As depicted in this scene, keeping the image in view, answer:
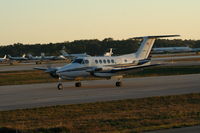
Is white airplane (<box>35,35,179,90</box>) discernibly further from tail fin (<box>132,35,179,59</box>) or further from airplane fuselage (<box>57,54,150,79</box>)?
tail fin (<box>132,35,179,59</box>)

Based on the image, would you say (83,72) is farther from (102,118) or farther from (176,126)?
(176,126)

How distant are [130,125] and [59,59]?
119668 mm

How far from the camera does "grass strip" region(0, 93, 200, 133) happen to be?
1630cm

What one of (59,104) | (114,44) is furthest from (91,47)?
(59,104)

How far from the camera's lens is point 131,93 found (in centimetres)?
2925

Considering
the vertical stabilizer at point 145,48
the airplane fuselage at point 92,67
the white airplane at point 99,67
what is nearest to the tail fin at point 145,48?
the vertical stabilizer at point 145,48

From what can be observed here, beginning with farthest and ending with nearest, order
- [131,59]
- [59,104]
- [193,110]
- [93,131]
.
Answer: [131,59] < [59,104] < [193,110] < [93,131]

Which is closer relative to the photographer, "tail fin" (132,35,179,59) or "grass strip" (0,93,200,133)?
"grass strip" (0,93,200,133)

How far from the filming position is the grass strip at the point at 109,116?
16.3 metres

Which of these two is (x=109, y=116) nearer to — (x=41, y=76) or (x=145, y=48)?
(x=145, y=48)

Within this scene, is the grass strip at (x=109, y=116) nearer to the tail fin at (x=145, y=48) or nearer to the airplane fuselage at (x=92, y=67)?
the airplane fuselage at (x=92, y=67)

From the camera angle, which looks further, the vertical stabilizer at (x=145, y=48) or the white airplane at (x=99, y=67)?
the vertical stabilizer at (x=145, y=48)

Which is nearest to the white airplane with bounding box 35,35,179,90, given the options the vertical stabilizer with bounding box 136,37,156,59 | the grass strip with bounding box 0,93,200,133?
the vertical stabilizer with bounding box 136,37,156,59

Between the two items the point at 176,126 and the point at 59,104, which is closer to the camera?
the point at 176,126
